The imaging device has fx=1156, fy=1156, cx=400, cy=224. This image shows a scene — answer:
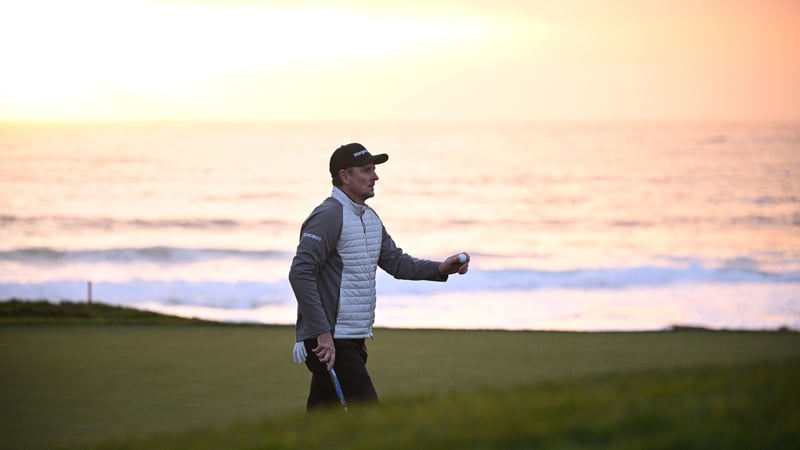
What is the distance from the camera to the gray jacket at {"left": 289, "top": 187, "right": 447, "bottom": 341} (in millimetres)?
5164

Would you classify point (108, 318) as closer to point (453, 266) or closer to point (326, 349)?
point (453, 266)

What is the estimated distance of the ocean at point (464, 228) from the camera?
56.9 ft

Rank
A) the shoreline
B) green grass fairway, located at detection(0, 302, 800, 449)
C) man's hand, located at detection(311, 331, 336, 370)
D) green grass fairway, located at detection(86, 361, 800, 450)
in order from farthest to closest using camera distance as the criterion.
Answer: the shoreline < man's hand, located at detection(311, 331, 336, 370) < green grass fairway, located at detection(0, 302, 800, 449) < green grass fairway, located at detection(86, 361, 800, 450)

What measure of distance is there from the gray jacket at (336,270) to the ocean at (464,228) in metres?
8.00

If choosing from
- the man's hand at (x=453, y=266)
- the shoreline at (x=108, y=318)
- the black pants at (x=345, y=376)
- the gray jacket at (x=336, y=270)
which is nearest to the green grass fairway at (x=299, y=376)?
the shoreline at (x=108, y=318)

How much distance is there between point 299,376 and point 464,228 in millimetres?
27147

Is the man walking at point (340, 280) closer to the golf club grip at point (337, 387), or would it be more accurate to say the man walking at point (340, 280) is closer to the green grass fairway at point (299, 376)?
the golf club grip at point (337, 387)

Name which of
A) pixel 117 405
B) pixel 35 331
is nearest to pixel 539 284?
pixel 35 331

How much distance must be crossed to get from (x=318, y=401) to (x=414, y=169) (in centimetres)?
5334

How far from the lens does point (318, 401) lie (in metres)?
5.36

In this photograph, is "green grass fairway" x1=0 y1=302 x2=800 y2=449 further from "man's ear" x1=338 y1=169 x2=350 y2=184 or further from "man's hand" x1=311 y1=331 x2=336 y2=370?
"man's ear" x1=338 y1=169 x2=350 y2=184

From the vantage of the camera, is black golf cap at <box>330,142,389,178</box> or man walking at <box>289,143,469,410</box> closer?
man walking at <box>289,143,469,410</box>

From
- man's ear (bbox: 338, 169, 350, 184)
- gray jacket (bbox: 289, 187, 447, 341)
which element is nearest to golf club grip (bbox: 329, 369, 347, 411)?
gray jacket (bbox: 289, 187, 447, 341)

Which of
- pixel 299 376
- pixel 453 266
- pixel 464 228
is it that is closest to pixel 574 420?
pixel 453 266
